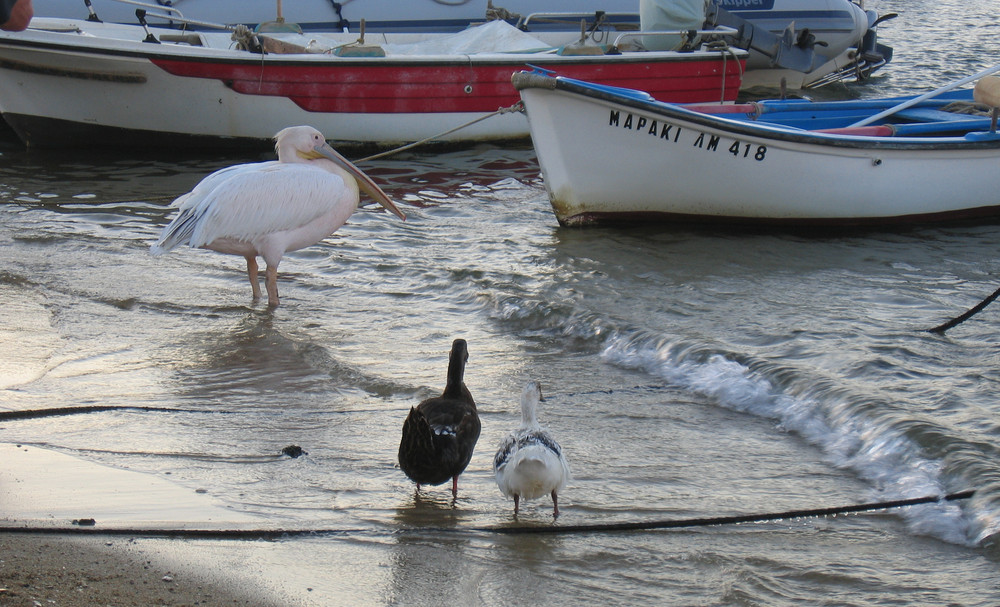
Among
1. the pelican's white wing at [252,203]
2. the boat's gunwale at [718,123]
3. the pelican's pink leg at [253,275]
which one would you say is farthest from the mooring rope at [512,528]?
the boat's gunwale at [718,123]

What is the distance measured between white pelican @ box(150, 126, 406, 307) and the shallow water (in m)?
0.38

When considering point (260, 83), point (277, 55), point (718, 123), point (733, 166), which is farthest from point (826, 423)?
point (260, 83)

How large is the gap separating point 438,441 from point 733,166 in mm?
5359

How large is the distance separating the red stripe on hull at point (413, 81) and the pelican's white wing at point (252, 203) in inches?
186

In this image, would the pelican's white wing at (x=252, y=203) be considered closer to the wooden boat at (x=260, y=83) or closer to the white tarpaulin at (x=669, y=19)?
the wooden boat at (x=260, y=83)

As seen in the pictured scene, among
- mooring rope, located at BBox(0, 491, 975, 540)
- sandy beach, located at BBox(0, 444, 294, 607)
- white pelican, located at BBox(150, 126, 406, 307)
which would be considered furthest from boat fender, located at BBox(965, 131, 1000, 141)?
sandy beach, located at BBox(0, 444, 294, 607)

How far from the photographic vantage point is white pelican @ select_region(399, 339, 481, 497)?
3570 millimetres

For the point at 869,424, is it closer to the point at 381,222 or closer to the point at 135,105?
the point at 381,222

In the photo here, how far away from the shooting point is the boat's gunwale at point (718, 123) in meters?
8.00

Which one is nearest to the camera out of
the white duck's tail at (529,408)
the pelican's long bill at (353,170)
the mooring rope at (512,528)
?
the mooring rope at (512,528)

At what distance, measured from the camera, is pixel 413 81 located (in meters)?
11.4

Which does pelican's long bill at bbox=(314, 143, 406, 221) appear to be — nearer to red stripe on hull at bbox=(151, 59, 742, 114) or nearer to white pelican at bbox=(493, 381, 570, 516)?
white pelican at bbox=(493, 381, 570, 516)

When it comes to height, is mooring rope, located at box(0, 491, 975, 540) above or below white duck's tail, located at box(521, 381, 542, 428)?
below

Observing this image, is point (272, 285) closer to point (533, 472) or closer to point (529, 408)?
point (529, 408)
